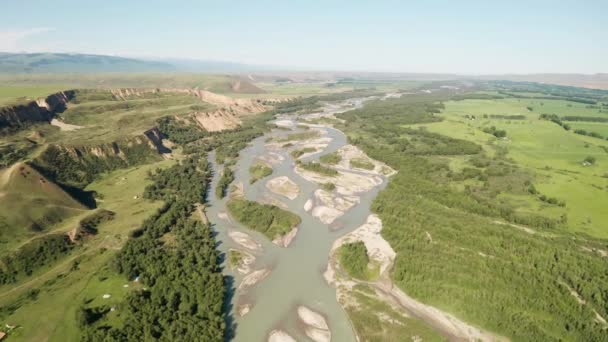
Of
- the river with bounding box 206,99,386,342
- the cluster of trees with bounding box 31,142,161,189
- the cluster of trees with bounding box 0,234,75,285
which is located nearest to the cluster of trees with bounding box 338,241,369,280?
the river with bounding box 206,99,386,342

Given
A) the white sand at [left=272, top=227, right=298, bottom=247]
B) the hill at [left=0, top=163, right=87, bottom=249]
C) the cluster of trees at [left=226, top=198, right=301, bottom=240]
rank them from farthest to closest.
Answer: the cluster of trees at [left=226, top=198, right=301, bottom=240] < the white sand at [left=272, top=227, right=298, bottom=247] < the hill at [left=0, top=163, right=87, bottom=249]

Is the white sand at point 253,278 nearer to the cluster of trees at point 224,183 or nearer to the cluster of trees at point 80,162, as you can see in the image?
the cluster of trees at point 224,183

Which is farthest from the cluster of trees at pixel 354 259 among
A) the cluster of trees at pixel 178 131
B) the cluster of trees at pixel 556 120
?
the cluster of trees at pixel 556 120

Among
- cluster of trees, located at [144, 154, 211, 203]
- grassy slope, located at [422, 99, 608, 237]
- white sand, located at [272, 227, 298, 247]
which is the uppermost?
grassy slope, located at [422, 99, 608, 237]

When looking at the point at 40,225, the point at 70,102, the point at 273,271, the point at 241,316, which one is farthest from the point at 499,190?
the point at 70,102

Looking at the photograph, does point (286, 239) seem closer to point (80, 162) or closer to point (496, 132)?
point (80, 162)

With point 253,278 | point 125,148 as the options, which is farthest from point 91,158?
point 253,278

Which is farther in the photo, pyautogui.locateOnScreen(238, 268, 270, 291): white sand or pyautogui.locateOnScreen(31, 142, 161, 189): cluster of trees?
pyautogui.locateOnScreen(31, 142, 161, 189): cluster of trees

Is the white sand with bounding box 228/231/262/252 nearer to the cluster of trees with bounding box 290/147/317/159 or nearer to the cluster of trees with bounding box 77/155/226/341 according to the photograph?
the cluster of trees with bounding box 77/155/226/341

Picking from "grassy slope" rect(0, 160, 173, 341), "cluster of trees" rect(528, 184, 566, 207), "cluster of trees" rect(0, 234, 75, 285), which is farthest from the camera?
"cluster of trees" rect(528, 184, 566, 207)
